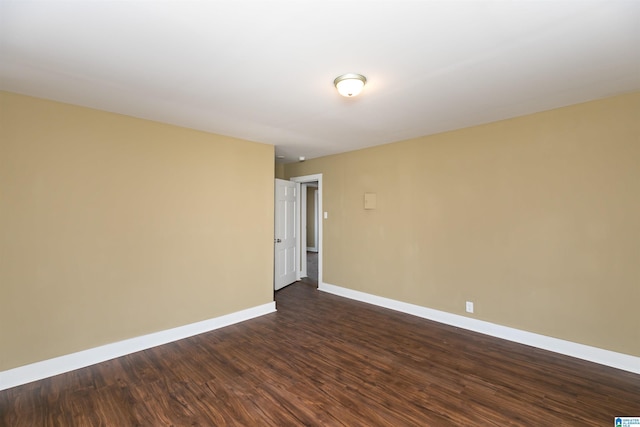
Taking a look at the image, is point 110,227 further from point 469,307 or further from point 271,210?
point 469,307

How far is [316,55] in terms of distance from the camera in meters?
1.92

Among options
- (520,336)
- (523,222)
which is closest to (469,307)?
(520,336)

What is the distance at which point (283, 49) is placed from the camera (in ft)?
6.07

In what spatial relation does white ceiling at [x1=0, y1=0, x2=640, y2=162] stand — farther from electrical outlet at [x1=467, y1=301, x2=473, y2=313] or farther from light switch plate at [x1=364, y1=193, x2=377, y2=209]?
electrical outlet at [x1=467, y1=301, x2=473, y2=313]

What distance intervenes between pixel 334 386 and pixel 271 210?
8.71 ft

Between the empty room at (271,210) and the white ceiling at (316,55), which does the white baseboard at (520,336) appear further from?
the white ceiling at (316,55)

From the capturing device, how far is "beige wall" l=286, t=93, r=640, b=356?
267cm

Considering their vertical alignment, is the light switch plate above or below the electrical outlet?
above

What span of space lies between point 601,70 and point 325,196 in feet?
12.7

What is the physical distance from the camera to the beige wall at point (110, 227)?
2.49 m

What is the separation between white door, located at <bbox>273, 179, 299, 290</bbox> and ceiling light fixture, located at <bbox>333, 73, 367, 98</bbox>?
308cm

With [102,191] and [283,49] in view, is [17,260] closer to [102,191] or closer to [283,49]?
[102,191]

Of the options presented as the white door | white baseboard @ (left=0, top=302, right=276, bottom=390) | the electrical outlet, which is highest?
the white door

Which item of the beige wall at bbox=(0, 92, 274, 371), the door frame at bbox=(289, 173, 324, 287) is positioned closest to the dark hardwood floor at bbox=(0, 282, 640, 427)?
the beige wall at bbox=(0, 92, 274, 371)
